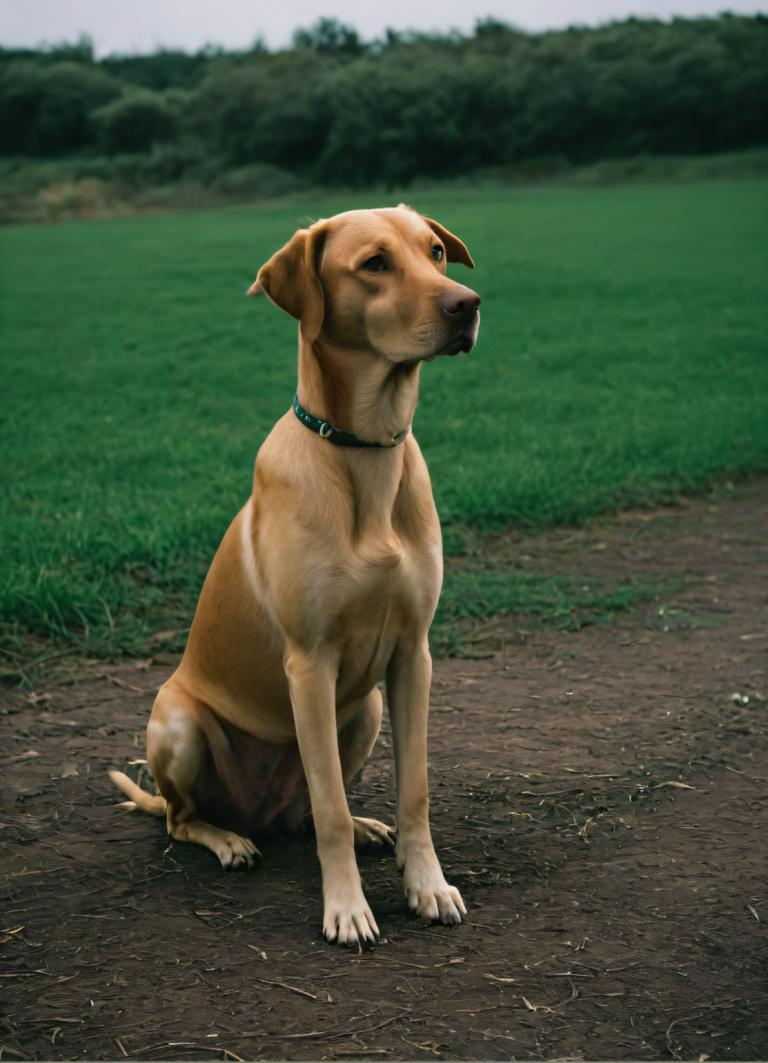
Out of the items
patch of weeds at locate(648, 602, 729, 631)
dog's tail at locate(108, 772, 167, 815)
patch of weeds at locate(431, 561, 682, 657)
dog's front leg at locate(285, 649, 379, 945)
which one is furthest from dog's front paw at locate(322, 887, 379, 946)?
patch of weeds at locate(648, 602, 729, 631)

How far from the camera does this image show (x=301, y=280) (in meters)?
3.20

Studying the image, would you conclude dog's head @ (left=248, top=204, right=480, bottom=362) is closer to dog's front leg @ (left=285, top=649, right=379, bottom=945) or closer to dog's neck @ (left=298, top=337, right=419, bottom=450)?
dog's neck @ (left=298, top=337, right=419, bottom=450)

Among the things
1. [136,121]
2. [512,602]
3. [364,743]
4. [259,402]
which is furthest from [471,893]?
[136,121]

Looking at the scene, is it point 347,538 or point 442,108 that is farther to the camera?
point 442,108

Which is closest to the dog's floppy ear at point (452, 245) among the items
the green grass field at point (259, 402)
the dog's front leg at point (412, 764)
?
the dog's front leg at point (412, 764)

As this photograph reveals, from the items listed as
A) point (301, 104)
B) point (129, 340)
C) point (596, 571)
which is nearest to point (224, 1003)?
point (596, 571)

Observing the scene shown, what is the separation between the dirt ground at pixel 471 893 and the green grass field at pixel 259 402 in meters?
1.04

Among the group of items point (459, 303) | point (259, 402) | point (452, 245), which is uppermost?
point (452, 245)

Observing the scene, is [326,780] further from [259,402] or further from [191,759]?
[259,402]

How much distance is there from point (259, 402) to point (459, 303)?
7889 millimetres

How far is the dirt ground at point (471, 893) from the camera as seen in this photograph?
9.08ft

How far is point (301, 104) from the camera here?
44.5 meters

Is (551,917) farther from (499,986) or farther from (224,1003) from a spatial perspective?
(224,1003)

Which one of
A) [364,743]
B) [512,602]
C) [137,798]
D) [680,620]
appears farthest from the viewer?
[512,602]
